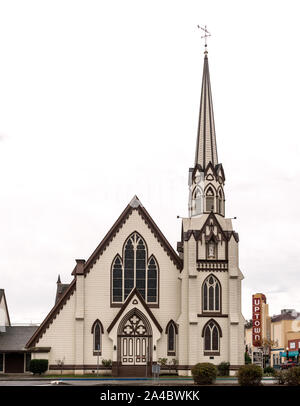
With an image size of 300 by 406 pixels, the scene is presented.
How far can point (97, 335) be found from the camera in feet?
202

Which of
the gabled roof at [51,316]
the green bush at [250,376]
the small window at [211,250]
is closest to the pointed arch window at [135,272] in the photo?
the gabled roof at [51,316]

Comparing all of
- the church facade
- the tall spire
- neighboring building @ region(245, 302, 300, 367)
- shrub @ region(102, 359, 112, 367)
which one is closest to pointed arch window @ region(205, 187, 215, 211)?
the church facade

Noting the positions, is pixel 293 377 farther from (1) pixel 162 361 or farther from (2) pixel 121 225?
(2) pixel 121 225

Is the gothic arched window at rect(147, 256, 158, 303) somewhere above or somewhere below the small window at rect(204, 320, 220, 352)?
above

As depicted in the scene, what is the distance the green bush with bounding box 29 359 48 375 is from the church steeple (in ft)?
62.4

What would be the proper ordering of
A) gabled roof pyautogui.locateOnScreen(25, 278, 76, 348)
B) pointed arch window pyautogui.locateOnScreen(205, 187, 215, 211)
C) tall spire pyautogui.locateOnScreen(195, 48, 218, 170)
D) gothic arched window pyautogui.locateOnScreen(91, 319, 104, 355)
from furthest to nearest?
tall spire pyautogui.locateOnScreen(195, 48, 218, 170)
pointed arch window pyautogui.locateOnScreen(205, 187, 215, 211)
gothic arched window pyautogui.locateOnScreen(91, 319, 104, 355)
gabled roof pyautogui.locateOnScreen(25, 278, 76, 348)

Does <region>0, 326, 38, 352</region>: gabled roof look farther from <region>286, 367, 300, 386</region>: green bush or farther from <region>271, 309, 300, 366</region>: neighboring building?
<region>271, 309, 300, 366</region>: neighboring building

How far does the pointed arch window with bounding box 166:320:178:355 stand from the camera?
61594mm

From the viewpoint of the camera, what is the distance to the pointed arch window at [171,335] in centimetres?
6159

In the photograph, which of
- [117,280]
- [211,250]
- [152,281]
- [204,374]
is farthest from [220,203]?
[204,374]

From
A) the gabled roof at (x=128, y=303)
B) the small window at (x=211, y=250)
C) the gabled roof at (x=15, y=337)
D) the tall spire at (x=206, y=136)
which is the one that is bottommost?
the gabled roof at (x=15, y=337)

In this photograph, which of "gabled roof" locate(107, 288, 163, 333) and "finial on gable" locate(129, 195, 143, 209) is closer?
"gabled roof" locate(107, 288, 163, 333)

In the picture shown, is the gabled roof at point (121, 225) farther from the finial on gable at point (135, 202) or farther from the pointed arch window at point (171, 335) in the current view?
the pointed arch window at point (171, 335)

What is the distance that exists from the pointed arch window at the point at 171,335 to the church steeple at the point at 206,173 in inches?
416
